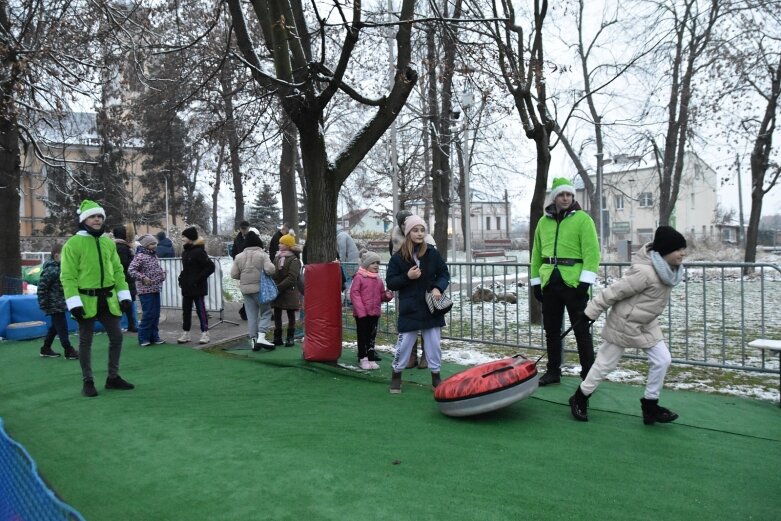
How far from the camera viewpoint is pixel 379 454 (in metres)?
4.33

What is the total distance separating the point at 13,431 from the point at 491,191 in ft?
84.2

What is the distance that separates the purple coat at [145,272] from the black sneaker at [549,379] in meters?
5.91

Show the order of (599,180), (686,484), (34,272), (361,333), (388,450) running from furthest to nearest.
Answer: (599,180) < (34,272) < (361,333) < (388,450) < (686,484)

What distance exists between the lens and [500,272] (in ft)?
28.3

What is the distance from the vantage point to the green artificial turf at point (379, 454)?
3.49 m

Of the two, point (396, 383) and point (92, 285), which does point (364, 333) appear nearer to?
point (396, 383)

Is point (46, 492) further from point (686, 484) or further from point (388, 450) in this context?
point (686, 484)

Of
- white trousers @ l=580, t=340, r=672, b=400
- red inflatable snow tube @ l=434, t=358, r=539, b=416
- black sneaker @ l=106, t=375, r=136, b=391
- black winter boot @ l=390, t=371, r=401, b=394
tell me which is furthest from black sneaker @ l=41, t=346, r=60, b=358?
white trousers @ l=580, t=340, r=672, b=400

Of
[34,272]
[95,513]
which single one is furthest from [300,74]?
[34,272]

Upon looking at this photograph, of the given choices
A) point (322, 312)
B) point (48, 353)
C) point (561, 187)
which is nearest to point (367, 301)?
point (322, 312)

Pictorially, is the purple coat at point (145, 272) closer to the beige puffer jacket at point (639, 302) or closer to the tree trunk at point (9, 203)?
the tree trunk at point (9, 203)

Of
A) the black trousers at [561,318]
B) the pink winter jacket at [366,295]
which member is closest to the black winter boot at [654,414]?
the black trousers at [561,318]

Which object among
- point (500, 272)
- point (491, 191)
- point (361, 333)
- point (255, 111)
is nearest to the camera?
point (361, 333)

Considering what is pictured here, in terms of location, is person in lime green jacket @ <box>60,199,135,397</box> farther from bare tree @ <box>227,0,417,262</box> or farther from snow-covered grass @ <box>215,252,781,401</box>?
snow-covered grass @ <box>215,252,781,401</box>
